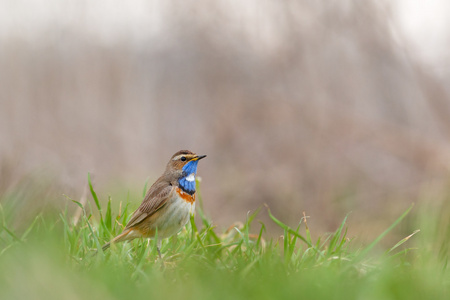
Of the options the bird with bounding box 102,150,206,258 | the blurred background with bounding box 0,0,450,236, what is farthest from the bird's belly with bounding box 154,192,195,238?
the blurred background with bounding box 0,0,450,236

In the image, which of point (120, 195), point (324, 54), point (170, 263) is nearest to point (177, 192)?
point (170, 263)

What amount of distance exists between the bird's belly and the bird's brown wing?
0.04 metres

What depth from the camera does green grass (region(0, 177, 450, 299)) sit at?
112 inches

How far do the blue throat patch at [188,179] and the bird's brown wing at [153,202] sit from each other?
9 centimetres

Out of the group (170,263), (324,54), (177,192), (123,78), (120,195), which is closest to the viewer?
(170,263)

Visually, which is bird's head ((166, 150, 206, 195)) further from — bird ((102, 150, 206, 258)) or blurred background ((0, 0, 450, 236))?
blurred background ((0, 0, 450, 236))

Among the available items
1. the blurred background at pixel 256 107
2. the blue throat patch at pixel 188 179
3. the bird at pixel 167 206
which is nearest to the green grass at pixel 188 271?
the bird at pixel 167 206

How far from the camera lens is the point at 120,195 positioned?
6.78 meters

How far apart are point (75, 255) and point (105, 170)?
25.0 ft

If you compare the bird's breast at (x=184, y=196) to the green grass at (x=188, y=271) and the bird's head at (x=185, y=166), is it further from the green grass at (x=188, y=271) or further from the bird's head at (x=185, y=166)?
the green grass at (x=188, y=271)

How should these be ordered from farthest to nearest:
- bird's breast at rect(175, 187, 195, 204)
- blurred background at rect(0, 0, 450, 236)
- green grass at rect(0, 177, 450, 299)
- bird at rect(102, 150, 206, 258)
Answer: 1. blurred background at rect(0, 0, 450, 236)
2. bird's breast at rect(175, 187, 195, 204)
3. bird at rect(102, 150, 206, 258)
4. green grass at rect(0, 177, 450, 299)

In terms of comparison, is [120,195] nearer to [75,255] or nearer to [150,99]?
[75,255]

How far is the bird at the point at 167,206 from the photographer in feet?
13.1

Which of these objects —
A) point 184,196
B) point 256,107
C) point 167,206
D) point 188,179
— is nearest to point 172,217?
point 167,206
